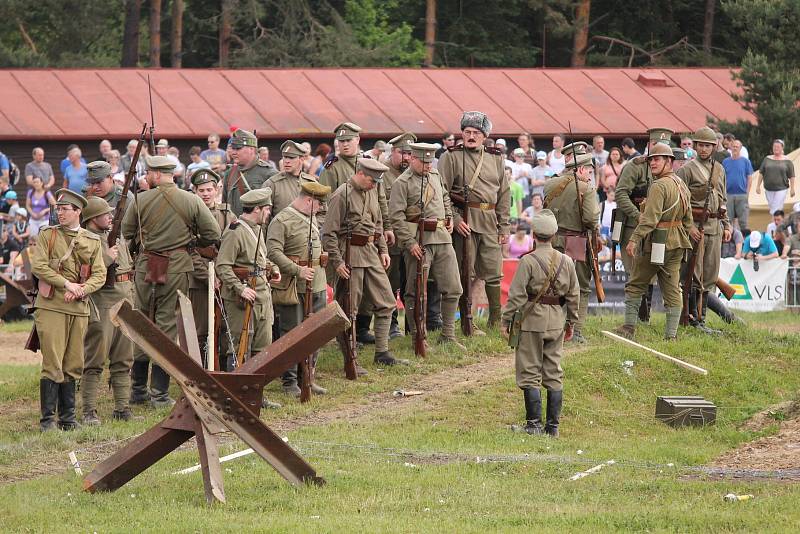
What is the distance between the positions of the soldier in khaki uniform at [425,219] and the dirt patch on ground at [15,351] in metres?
5.96

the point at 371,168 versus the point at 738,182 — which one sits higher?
the point at 371,168

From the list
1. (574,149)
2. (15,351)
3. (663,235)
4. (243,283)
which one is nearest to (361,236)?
(243,283)

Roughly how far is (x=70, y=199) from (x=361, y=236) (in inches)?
132

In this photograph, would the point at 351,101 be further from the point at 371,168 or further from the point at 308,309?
the point at 308,309

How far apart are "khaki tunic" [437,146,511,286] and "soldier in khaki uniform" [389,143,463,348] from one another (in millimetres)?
403

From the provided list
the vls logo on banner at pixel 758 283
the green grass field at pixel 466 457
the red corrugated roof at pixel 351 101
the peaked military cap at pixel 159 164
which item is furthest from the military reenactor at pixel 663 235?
the red corrugated roof at pixel 351 101

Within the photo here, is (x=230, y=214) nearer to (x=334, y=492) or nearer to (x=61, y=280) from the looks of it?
(x=61, y=280)

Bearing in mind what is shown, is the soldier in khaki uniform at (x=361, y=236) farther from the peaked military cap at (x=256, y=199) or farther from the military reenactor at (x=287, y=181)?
the peaked military cap at (x=256, y=199)

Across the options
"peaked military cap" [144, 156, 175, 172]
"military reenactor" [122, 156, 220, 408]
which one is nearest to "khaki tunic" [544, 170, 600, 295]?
"military reenactor" [122, 156, 220, 408]

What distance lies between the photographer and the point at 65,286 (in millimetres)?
13281

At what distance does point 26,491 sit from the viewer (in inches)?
446

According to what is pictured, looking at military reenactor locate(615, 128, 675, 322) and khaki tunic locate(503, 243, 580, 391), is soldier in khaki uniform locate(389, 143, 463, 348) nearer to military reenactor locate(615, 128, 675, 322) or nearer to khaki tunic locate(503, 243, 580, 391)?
military reenactor locate(615, 128, 675, 322)

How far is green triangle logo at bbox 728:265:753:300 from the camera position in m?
23.4

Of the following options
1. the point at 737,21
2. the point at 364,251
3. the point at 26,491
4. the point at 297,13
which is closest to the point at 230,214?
the point at 364,251
